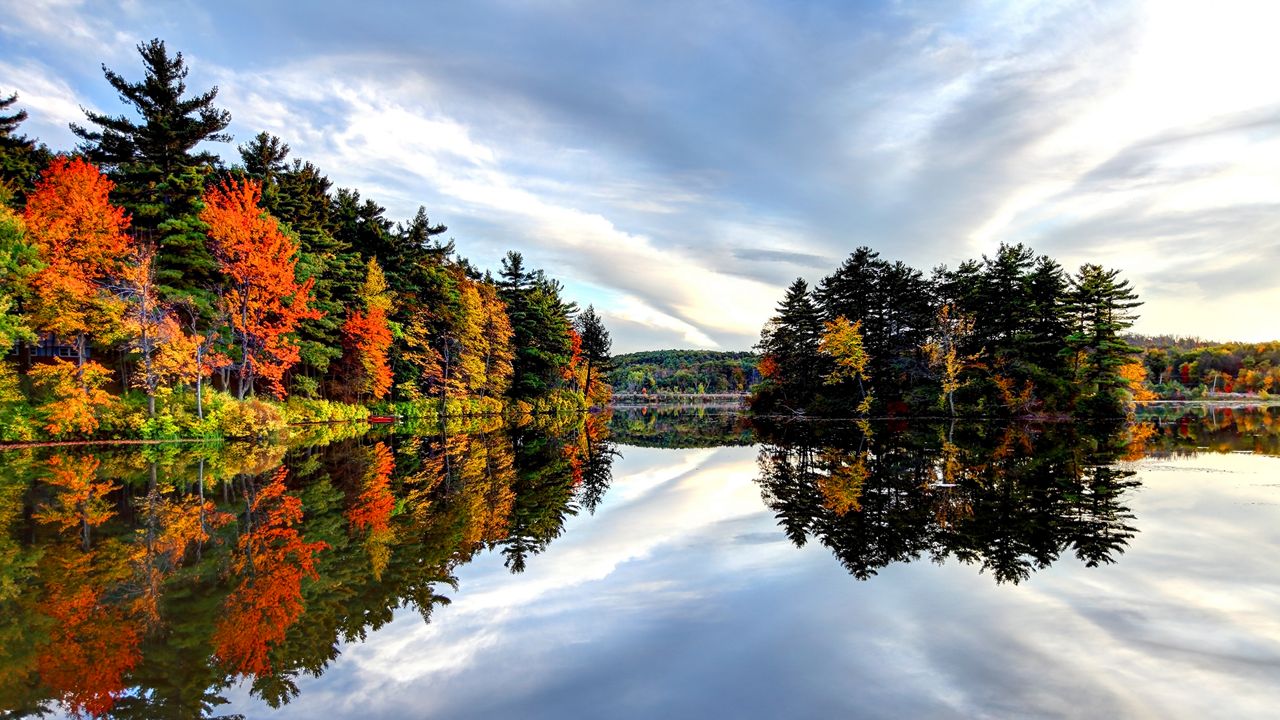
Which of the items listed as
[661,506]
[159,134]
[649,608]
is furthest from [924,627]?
[159,134]

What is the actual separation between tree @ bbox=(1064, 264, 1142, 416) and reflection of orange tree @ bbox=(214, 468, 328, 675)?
171 ft

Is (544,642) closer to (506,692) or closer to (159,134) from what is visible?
(506,692)

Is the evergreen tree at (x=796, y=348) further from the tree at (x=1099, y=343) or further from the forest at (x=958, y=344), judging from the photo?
the tree at (x=1099, y=343)

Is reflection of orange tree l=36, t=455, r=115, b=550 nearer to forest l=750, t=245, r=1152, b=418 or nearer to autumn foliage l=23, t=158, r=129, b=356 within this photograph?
autumn foliage l=23, t=158, r=129, b=356

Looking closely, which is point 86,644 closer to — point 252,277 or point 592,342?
point 252,277

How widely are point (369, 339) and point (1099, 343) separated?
55.7 metres

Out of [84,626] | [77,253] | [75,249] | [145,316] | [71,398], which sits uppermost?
[75,249]

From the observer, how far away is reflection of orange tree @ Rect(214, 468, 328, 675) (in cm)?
604

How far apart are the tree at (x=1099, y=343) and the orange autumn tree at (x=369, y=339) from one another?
174 ft

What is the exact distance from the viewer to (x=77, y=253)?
26609 mm

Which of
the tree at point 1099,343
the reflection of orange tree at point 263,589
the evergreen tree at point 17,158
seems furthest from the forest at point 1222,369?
the evergreen tree at point 17,158

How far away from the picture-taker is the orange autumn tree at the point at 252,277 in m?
30.8

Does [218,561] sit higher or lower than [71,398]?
lower

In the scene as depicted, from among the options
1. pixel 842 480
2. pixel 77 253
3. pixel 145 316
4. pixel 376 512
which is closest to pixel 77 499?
pixel 376 512
